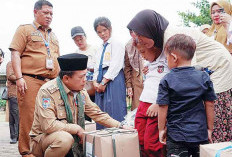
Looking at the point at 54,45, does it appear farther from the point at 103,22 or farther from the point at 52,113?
the point at 52,113

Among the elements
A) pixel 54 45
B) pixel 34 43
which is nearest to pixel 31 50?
pixel 34 43

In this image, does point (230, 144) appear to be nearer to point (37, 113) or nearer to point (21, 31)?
point (37, 113)

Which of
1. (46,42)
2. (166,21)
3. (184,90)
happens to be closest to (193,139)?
(184,90)

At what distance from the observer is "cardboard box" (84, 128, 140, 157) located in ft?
8.50

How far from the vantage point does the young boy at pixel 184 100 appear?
8.00 ft

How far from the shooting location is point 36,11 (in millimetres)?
4348

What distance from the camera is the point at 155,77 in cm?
287

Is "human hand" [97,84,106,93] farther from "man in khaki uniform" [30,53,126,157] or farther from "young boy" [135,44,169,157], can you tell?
"young boy" [135,44,169,157]

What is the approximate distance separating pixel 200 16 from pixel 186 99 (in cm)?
1980

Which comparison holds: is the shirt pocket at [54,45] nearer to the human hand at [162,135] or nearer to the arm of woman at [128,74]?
the arm of woman at [128,74]

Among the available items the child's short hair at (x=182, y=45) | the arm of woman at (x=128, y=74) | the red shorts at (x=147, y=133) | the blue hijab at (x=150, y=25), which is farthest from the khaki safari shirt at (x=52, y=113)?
the arm of woman at (x=128, y=74)

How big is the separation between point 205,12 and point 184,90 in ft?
66.1

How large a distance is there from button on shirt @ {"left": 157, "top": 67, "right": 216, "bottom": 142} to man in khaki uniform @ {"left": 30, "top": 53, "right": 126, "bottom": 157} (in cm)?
101

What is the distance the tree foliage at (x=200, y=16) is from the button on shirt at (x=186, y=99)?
1930 cm
